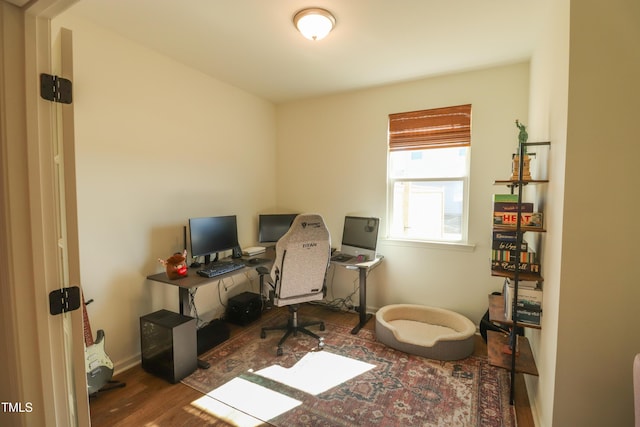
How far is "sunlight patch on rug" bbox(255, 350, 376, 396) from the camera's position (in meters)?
2.20

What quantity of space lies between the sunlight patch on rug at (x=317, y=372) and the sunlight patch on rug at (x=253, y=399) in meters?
0.14

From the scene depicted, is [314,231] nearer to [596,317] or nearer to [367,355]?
[367,355]

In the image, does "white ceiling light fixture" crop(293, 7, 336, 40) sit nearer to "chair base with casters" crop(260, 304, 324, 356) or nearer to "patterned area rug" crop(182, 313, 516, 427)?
"chair base with casters" crop(260, 304, 324, 356)

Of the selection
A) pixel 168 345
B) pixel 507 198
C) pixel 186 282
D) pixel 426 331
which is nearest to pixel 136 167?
pixel 186 282

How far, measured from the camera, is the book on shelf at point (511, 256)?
1886 millimetres

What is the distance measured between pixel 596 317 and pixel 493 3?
76.3 inches

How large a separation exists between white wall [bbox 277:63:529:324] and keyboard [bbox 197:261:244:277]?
4.63 ft

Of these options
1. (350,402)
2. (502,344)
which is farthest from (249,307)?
(502,344)

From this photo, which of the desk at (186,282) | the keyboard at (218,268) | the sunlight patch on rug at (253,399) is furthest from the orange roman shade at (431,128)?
the sunlight patch on rug at (253,399)

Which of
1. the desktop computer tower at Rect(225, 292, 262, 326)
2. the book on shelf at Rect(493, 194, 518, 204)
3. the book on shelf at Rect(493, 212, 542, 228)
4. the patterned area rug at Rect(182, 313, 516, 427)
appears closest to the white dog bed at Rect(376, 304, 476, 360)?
the patterned area rug at Rect(182, 313, 516, 427)

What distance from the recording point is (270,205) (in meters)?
4.02

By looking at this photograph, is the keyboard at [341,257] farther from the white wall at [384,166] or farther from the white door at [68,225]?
the white door at [68,225]

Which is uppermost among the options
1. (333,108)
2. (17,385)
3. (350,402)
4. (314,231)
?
(333,108)

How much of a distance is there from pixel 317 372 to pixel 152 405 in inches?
46.8
